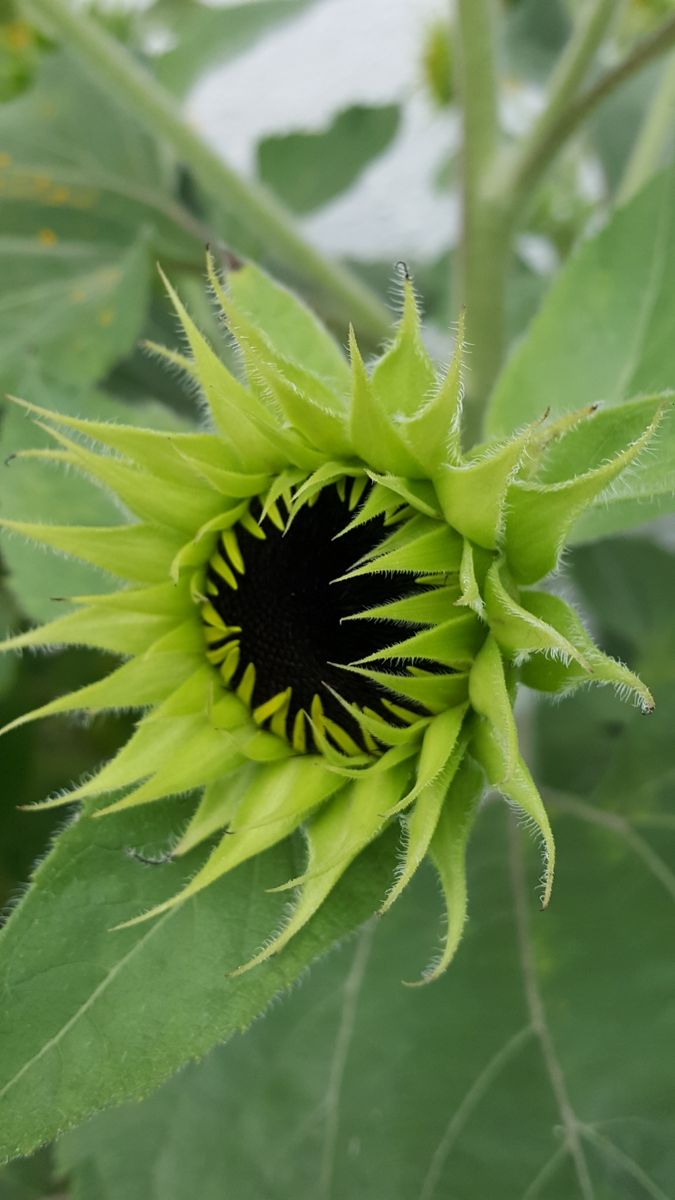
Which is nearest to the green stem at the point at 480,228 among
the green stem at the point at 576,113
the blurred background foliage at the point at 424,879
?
the green stem at the point at 576,113

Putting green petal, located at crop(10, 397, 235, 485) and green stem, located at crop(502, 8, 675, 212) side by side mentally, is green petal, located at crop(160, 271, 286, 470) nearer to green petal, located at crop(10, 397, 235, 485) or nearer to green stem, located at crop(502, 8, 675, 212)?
green petal, located at crop(10, 397, 235, 485)

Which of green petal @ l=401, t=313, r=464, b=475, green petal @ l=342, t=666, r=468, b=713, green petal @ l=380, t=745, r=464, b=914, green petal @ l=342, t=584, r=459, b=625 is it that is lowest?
green petal @ l=380, t=745, r=464, b=914

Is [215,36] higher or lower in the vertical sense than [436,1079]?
higher

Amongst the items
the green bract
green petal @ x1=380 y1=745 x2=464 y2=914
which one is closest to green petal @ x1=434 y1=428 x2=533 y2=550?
the green bract

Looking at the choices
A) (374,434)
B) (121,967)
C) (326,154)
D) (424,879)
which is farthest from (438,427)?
(326,154)

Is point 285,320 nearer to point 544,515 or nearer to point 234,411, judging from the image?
point 234,411

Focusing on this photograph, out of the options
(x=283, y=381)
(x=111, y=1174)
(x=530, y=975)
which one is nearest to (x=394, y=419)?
(x=283, y=381)

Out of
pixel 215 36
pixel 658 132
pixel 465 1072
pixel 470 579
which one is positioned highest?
pixel 215 36
